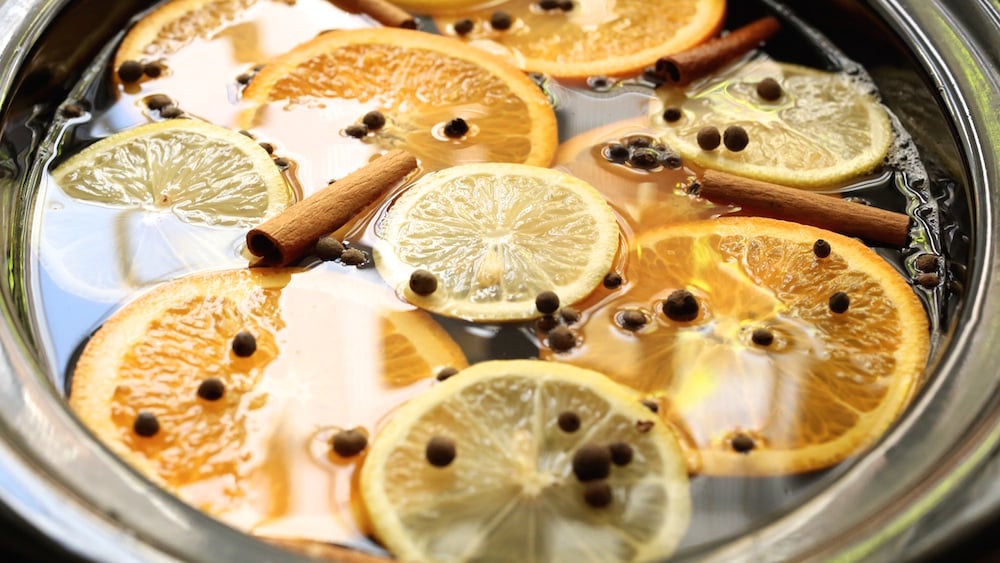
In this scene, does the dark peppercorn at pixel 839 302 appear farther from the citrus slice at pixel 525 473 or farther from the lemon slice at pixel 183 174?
the lemon slice at pixel 183 174

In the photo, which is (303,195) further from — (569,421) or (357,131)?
(569,421)

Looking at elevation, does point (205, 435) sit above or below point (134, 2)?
below

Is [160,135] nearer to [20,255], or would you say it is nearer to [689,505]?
[20,255]

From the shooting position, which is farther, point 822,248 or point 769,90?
point 769,90

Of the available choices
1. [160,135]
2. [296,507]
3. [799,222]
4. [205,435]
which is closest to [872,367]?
[799,222]

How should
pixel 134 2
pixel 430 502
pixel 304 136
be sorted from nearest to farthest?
pixel 430 502 < pixel 304 136 < pixel 134 2

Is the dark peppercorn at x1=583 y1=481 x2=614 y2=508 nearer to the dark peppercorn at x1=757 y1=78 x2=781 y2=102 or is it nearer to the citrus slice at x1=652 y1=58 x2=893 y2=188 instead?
the citrus slice at x1=652 y1=58 x2=893 y2=188

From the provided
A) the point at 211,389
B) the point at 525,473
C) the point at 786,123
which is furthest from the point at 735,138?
the point at 211,389
